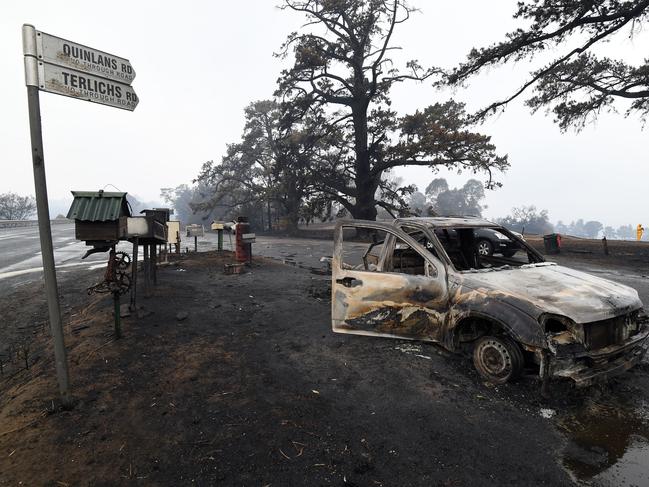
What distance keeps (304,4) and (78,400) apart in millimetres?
27520

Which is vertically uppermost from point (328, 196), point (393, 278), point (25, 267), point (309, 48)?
point (309, 48)

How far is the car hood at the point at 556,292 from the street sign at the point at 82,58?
435cm

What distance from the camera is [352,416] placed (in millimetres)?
3273

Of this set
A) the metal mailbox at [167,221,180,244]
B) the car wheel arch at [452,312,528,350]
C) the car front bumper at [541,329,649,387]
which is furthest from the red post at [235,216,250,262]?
the car front bumper at [541,329,649,387]

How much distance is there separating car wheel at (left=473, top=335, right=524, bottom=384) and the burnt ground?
6.6 inches

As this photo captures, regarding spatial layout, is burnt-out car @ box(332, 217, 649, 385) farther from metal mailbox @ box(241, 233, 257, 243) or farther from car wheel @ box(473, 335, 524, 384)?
metal mailbox @ box(241, 233, 257, 243)

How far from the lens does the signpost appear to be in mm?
2922

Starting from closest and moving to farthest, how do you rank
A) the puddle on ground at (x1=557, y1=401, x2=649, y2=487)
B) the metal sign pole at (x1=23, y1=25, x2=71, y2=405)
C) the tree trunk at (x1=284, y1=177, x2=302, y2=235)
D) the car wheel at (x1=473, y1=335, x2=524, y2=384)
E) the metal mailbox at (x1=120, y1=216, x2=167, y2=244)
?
the puddle on ground at (x1=557, y1=401, x2=649, y2=487)
the metal sign pole at (x1=23, y1=25, x2=71, y2=405)
the car wheel at (x1=473, y1=335, x2=524, y2=384)
the metal mailbox at (x1=120, y1=216, x2=167, y2=244)
the tree trunk at (x1=284, y1=177, x2=302, y2=235)

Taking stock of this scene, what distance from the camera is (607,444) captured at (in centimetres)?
289

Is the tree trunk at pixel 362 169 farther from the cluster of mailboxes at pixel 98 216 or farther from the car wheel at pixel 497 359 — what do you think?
the car wheel at pixel 497 359

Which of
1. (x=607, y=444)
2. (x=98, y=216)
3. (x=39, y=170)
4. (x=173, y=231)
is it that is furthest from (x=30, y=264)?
(x=607, y=444)

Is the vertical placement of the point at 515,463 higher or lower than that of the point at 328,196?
lower

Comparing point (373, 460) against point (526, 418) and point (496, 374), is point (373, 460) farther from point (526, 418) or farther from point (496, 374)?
point (496, 374)

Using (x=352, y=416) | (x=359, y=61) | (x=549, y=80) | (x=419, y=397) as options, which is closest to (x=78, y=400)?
(x=352, y=416)
